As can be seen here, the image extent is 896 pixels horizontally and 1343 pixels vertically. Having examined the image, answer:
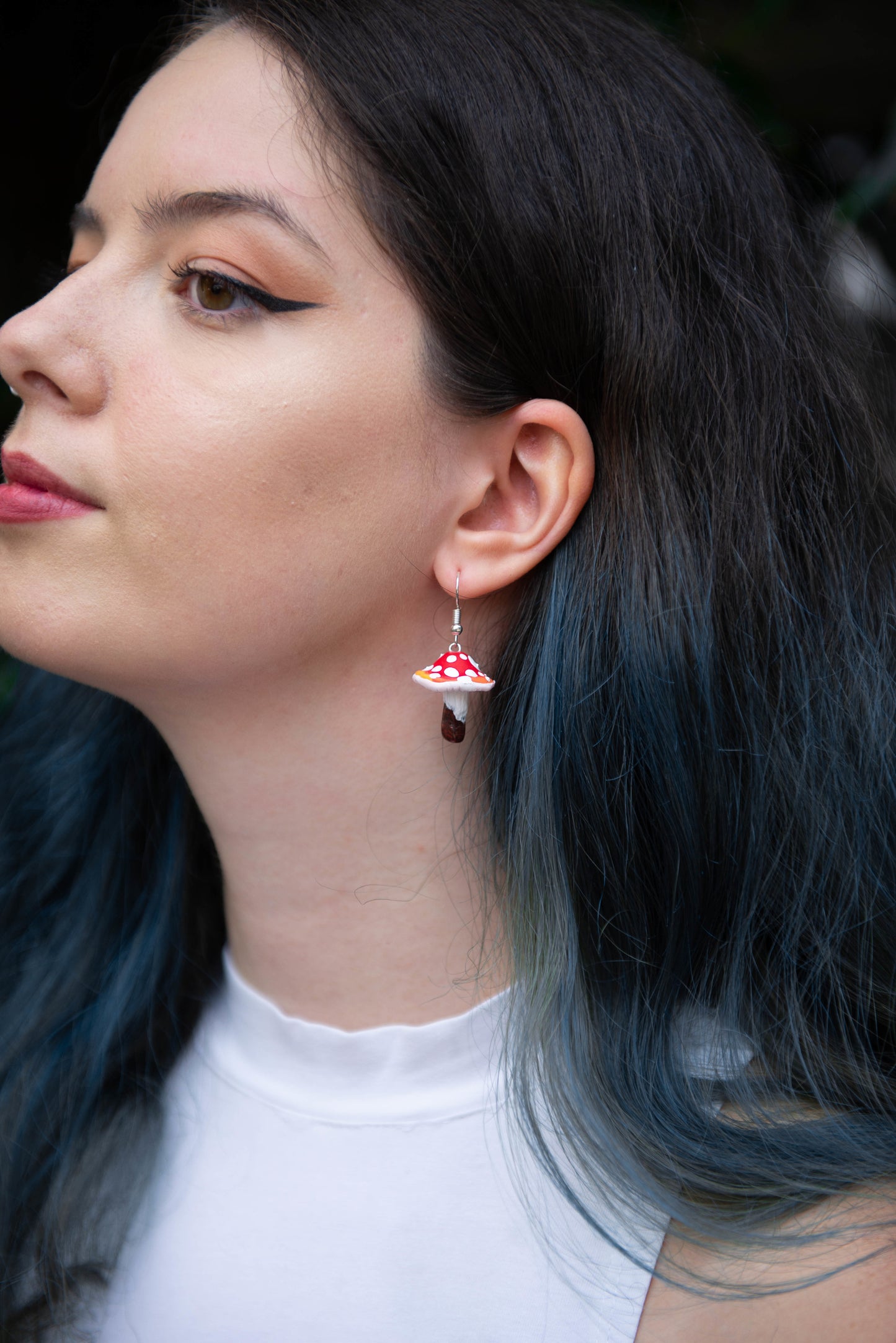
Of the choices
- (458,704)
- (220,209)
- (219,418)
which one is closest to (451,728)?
(458,704)

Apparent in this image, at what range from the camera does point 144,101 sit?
153 centimetres

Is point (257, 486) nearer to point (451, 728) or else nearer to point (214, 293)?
point (214, 293)

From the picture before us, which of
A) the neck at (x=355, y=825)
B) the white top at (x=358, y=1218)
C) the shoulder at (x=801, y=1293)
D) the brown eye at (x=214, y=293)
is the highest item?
the brown eye at (x=214, y=293)

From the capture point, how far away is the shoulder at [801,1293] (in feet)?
4.01

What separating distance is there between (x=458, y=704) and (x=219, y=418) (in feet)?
1.63

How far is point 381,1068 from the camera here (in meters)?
1.57

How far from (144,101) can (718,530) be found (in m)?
1.06

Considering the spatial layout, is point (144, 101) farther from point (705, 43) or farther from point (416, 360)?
point (705, 43)

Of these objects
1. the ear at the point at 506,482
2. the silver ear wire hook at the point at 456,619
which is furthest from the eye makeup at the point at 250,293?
the silver ear wire hook at the point at 456,619

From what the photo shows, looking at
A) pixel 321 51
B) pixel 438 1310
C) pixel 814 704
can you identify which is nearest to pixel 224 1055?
pixel 438 1310

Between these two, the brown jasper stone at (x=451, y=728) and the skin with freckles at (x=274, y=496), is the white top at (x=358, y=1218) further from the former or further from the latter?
the brown jasper stone at (x=451, y=728)

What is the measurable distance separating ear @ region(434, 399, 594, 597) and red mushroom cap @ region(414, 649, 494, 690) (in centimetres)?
14

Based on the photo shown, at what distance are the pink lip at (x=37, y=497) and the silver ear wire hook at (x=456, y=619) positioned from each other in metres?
0.50

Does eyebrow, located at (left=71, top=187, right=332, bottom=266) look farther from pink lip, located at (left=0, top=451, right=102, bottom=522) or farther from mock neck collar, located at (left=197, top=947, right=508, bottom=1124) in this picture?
mock neck collar, located at (left=197, top=947, right=508, bottom=1124)
